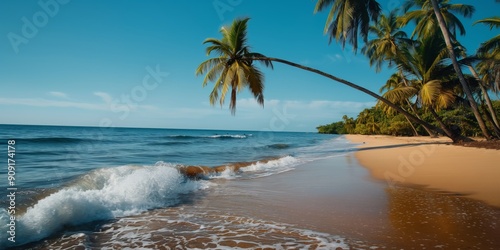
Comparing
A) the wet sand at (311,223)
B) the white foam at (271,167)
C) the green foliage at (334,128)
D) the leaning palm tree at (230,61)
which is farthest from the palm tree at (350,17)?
the green foliage at (334,128)

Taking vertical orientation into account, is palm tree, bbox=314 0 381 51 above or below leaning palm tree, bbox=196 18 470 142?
above

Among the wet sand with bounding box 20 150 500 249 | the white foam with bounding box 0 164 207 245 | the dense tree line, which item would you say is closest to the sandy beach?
the wet sand with bounding box 20 150 500 249

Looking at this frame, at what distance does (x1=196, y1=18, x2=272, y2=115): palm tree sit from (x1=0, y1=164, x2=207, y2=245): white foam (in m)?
6.07

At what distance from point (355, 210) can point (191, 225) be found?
2.92 metres

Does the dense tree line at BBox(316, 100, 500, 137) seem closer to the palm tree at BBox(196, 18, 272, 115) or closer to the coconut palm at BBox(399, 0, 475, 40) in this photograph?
the coconut palm at BBox(399, 0, 475, 40)

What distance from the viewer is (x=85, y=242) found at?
11.9 ft

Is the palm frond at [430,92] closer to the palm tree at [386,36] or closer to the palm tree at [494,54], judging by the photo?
the palm tree at [494,54]

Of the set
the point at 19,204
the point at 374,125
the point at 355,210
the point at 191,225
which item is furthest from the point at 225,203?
the point at 374,125

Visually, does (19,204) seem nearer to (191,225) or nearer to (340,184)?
(191,225)

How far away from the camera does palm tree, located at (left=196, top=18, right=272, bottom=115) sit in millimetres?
12648

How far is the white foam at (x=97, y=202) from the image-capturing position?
4047mm

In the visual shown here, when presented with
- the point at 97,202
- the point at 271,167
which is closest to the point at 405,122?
the point at 271,167

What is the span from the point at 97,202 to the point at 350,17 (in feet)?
46.9

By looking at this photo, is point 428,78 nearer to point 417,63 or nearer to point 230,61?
point 417,63
